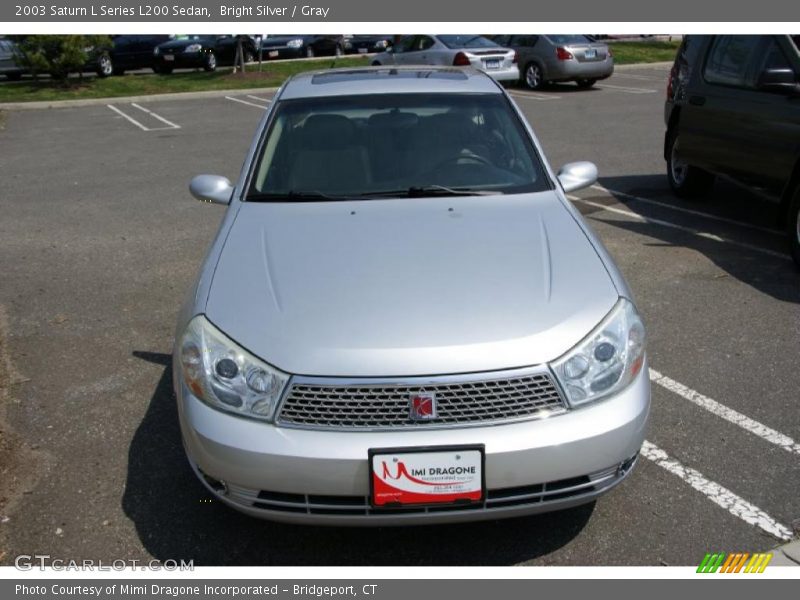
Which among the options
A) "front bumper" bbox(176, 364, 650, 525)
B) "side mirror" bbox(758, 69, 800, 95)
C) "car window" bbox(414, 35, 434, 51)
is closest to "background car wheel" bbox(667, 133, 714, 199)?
"side mirror" bbox(758, 69, 800, 95)

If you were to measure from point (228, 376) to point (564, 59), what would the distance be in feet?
59.7

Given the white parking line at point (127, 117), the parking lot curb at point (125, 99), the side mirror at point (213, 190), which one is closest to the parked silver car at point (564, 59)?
the parking lot curb at point (125, 99)

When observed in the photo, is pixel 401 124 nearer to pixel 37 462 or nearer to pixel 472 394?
pixel 472 394

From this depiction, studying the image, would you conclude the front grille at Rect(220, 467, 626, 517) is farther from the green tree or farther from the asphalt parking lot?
the green tree

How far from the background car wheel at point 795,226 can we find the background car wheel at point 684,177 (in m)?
1.98

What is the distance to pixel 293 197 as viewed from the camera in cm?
419

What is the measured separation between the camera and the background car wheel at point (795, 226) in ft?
20.6

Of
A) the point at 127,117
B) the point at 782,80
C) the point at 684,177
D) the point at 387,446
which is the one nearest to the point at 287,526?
the point at 387,446

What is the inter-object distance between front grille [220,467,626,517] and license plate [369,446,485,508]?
6cm

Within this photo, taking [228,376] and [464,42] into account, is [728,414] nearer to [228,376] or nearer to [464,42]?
[228,376]

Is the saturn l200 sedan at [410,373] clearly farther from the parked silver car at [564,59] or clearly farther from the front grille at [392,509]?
the parked silver car at [564,59]

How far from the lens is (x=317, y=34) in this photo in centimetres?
3033

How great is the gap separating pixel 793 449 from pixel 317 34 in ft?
94.3

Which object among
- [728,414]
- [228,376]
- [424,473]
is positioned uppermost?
[228,376]
